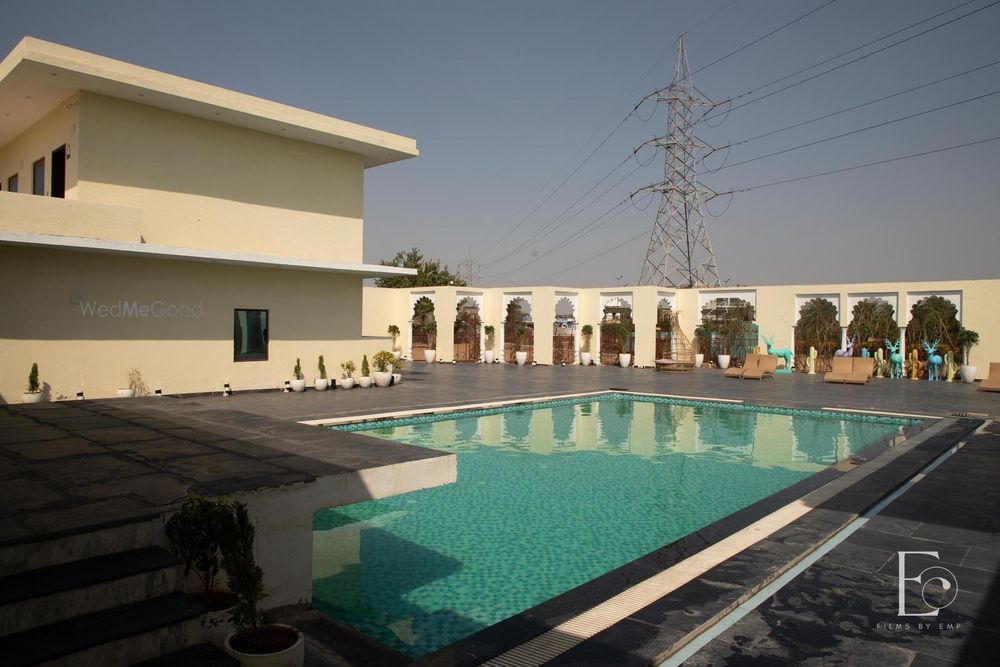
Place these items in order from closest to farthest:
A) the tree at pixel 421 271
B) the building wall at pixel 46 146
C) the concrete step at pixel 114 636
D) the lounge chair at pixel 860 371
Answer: the concrete step at pixel 114 636 < the building wall at pixel 46 146 < the lounge chair at pixel 860 371 < the tree at pixel 421 271

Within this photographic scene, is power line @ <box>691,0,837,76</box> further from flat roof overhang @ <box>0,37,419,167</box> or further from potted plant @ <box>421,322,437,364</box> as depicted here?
potted plant @ <box>421,322,437,364</box>

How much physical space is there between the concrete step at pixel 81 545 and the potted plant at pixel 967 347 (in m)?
22.5

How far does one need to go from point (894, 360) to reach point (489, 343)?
585 inches

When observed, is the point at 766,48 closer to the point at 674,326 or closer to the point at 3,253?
the point at 674,326

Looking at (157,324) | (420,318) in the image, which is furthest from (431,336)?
(157,324)

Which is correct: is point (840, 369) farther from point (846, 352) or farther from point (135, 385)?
point (135, 385)

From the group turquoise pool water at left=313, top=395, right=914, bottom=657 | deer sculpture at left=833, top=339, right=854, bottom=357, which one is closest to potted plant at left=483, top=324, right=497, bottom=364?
deer sculpture at left=833, top=339, right=854, bottom=357

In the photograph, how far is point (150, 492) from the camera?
3.78 metres

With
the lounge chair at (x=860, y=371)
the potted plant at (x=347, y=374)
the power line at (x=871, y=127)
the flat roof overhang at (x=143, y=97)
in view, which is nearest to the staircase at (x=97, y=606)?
the flat roof overhang at (x=143, y=97)

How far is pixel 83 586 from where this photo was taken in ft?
9.34

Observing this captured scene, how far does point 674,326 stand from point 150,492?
71.9 ft

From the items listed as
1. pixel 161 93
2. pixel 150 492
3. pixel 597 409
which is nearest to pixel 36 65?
pixel 161 93

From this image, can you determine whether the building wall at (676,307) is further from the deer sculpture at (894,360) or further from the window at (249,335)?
the window at (249,335)

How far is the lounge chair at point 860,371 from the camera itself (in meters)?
17.8
